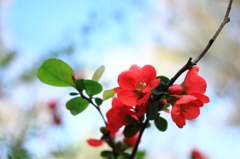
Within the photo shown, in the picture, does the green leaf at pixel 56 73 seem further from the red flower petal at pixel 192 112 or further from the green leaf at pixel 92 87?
the red flower petal at pixel 192 112

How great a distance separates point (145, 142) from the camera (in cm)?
67

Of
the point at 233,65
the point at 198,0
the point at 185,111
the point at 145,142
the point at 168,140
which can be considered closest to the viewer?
the point at 185,111

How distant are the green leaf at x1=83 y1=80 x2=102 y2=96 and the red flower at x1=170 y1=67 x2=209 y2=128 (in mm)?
84

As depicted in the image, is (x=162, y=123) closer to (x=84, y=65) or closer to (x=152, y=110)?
(x=152, y=110)

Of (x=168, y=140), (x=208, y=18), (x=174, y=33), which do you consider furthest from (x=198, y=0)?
(x=168, y=140)

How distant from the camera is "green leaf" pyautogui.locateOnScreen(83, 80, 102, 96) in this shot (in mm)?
255

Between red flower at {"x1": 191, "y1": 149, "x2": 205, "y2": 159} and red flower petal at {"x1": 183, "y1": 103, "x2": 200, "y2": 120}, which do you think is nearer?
red flower petal at {"x1": 183, "y1": 103, "x2": 200, "y2": 120}

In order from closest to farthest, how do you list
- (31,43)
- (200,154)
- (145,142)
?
(200,154) → (145,142) → (31,43)

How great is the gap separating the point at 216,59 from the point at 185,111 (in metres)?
1.86

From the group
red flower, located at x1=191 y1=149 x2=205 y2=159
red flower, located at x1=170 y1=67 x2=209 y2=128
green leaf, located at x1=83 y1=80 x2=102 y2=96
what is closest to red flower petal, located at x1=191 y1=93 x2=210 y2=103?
red flower, located at x1=170 y1=67 x2=209 y2=128

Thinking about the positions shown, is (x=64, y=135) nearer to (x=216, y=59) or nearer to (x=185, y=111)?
(x=185, y=111)

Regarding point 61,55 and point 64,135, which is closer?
point 64,135

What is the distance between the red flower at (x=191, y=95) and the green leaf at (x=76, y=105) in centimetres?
12

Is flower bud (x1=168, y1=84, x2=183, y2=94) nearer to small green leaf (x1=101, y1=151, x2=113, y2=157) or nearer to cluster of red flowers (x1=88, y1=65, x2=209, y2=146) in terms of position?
cluster of red flowers (x1=88, y1=65, x2=209, y2=146)
